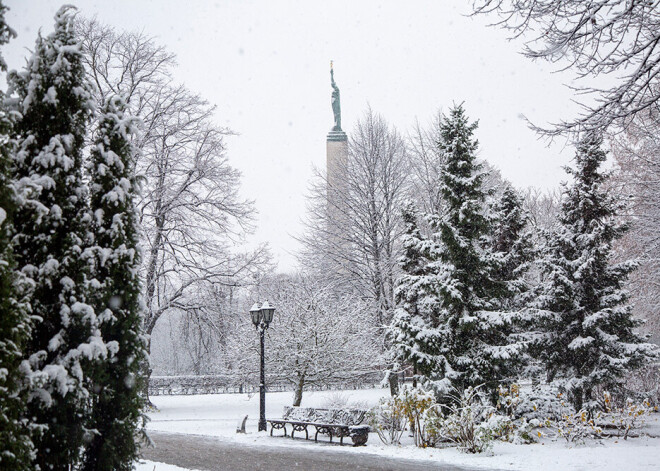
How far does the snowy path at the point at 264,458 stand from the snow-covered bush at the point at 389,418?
126 centimetres

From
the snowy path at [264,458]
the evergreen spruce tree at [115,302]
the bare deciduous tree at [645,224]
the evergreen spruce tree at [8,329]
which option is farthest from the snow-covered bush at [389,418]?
the evergreen spruce tree at [8,329]

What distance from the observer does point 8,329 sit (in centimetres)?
428

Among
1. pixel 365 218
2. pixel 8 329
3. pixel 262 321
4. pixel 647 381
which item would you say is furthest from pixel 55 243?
pixel 647 381

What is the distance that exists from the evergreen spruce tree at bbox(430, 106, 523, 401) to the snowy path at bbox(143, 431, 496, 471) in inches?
133

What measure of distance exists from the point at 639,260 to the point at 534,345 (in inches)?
151

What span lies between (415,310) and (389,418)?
4.66 m

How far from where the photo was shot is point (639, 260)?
14.8 metres

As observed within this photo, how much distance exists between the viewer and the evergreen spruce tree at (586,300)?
14.5m

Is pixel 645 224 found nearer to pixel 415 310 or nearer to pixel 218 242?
pixel 415 310

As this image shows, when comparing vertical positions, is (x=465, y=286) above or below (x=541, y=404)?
above

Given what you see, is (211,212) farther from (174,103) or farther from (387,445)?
(387,445)

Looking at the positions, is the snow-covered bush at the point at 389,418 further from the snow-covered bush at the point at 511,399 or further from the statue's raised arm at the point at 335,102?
the statue's raised arm at the point at 335,102

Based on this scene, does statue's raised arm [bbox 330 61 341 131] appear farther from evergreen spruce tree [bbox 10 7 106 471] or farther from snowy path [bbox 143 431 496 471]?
evergreen spruce tree [bbox 10 7 106 471]

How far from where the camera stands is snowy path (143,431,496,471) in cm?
982
